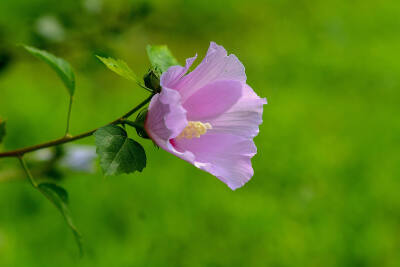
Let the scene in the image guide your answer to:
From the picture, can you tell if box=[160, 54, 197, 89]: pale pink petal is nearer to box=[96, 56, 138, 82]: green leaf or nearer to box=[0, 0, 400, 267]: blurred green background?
box=[96, 56, 138, 82]: green leaf

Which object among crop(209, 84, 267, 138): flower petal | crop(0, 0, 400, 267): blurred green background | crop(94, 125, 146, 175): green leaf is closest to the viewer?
crop(94, 125, 146, 175): green leaf

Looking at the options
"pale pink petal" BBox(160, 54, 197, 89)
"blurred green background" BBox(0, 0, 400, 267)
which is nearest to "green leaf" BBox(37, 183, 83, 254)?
"pale pink petal" BBox(160, 54, 197, 89)

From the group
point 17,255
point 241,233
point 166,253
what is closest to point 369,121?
point 241,233

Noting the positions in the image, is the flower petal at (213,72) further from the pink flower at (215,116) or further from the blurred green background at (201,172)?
the blurred green background at (201,172)

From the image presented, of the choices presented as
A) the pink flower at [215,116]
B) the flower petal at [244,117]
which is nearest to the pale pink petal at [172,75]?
the pink flower at [215,116]

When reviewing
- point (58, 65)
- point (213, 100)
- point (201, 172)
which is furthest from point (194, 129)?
point (201, 172)

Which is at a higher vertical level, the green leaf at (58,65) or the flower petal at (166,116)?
the flower petal at (166,116)
